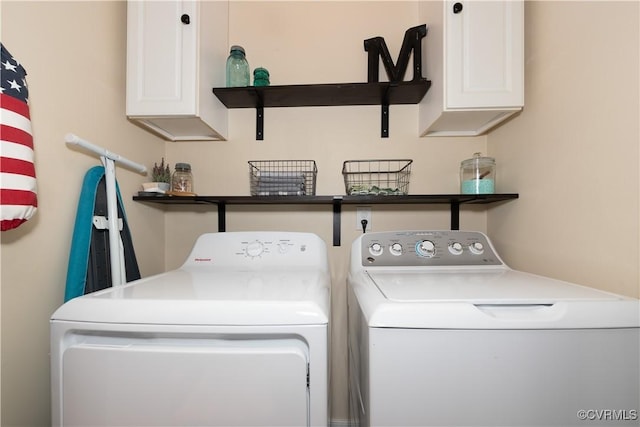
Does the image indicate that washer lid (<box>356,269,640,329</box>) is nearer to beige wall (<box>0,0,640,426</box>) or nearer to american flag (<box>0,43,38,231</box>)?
beige wall (<box>0,0,640,426</box>)

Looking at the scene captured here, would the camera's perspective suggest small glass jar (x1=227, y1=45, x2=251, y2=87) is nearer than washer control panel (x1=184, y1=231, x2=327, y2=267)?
No

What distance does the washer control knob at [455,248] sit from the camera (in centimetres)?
123

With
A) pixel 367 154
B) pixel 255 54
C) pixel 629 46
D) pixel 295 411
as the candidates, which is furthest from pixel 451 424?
pixel 255 54

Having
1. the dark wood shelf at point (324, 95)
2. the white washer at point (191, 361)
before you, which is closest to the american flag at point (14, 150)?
the white washer at point (191, 361)

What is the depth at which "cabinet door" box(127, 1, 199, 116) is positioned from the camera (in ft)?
3.91

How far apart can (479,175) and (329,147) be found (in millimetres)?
767

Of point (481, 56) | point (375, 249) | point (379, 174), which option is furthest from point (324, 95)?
point (375, 249)

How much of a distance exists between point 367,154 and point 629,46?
3.25 feet

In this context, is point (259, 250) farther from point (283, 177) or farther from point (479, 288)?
point (479, 288)

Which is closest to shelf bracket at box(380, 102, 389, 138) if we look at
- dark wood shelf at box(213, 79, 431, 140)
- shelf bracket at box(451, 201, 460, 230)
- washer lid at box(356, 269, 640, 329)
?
dark wood shelf at box(213, 79, 431, 140)

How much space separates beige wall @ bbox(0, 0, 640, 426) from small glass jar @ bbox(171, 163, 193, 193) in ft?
0.48

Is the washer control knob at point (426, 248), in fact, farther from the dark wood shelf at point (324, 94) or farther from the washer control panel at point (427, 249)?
the dark wood shelf at point (324, 94)

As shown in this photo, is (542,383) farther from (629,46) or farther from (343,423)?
(343,423)

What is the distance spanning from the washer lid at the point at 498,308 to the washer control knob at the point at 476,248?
0.44 metres
